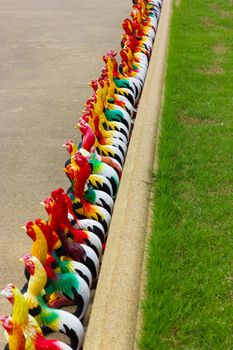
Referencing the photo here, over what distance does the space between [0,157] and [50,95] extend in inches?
78.1

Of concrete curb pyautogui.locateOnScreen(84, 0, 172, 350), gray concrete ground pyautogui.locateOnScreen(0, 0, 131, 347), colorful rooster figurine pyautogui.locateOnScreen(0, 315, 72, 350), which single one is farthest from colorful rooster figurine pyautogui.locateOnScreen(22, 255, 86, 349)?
gray concrete ground pyautogui.locateOnScreen(0, 0, 131, 347)

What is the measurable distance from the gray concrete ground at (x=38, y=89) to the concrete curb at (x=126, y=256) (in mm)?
622

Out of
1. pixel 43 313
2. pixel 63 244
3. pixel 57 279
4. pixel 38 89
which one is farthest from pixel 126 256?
pixel 38 89

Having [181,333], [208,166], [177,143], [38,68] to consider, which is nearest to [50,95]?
[38,68]

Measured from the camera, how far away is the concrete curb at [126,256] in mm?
3154

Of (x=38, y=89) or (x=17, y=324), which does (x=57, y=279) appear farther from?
(x=38, y=89)

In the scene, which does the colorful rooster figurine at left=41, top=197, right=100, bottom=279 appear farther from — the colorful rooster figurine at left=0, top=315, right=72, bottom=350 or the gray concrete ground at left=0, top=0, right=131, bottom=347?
the colorful rooster figurine at left=0, top=315, right=72, bottom=350

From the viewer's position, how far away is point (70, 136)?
6141mm

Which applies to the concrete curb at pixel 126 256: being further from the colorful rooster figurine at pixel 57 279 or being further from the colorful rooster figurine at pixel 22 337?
the colorful rooster figurine at pixel 22 337

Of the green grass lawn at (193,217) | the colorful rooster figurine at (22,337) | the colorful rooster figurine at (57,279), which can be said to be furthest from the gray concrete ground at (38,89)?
the green grass lawn at (193,217)

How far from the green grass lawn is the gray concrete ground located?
37.7 inches

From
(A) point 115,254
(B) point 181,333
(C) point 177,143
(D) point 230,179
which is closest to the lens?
(B) point 181,333

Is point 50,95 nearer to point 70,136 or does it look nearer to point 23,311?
point 70,136

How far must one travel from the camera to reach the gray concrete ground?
475cm
